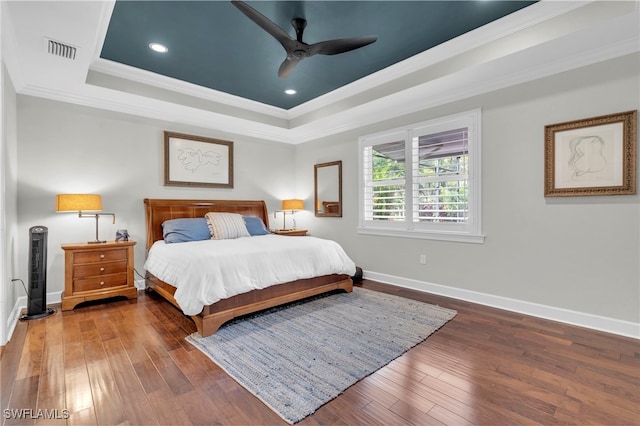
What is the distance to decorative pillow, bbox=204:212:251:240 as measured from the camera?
423 centimetres

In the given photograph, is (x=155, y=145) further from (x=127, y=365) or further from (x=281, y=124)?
(x=127, y=365)

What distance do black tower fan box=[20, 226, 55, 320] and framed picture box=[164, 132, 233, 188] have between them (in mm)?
1680

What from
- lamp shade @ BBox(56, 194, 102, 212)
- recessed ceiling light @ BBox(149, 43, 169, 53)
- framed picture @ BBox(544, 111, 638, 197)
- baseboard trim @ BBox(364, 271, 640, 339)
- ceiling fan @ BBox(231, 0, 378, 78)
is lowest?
baseboard trim @ BBox(364, 271, 640, 339)

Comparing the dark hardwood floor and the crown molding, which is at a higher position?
the crown molding

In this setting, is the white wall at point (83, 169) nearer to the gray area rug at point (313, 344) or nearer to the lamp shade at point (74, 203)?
the lamp shade at point (74, 203)

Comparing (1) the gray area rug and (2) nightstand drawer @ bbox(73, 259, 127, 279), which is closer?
(1) the gray area rug

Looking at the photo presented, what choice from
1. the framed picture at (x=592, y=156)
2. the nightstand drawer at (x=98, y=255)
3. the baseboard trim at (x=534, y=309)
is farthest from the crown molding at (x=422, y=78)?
the baseboard trim at (x=534, y=309)

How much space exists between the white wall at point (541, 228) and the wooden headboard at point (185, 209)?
278cm

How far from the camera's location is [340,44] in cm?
271

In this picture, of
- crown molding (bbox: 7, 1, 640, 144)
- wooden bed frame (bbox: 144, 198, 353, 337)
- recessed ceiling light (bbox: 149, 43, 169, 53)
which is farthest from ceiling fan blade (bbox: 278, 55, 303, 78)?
wooden bed frame (bbox: 144, 198, 353, 337)

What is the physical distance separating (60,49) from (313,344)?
11.3 feet

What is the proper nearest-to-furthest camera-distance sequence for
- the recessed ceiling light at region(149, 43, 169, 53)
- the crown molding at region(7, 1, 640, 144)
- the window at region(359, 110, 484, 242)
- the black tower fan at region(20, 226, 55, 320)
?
1. the crown molding at region(7, 1, 640, 144)
2. the black tower fan at region(20, 226, 55, 320)
3. the recessed ceiling light at region(149, 43, 169, 53)
4. the window at region(359, 110, 484, 242)

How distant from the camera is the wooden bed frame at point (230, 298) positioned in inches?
109

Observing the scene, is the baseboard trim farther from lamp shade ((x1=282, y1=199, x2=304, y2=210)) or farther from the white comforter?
lamp shade ((x1=282, y1=199, x2=304, y2=210))
